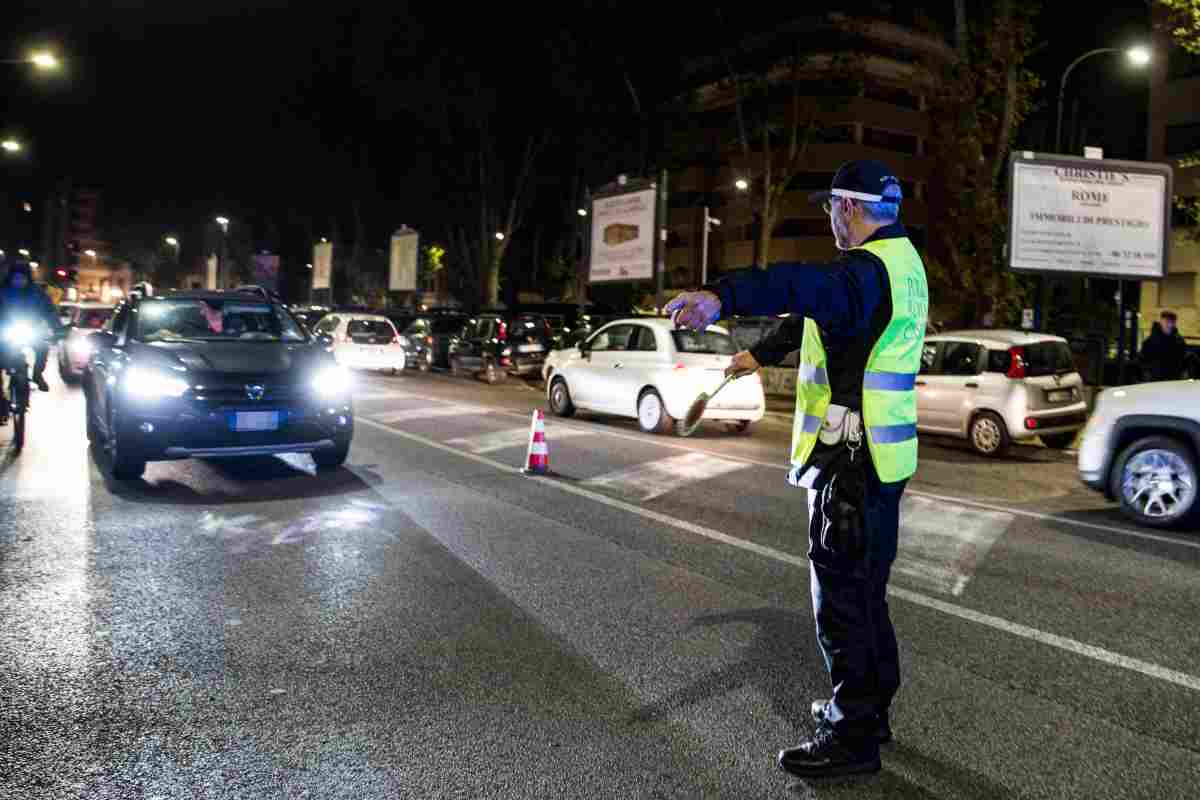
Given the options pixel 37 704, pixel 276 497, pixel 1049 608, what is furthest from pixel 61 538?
pixel 1049 608

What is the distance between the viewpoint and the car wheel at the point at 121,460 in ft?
29.1

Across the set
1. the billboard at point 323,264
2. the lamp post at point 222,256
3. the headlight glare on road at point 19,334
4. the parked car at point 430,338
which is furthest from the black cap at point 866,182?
the lamp post at point 222,256

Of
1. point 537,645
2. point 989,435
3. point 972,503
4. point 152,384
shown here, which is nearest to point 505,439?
point 152,384

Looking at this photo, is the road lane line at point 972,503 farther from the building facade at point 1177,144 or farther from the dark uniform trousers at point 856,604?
the building facade at point 1177,144

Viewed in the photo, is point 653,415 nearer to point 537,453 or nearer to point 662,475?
point 662,475

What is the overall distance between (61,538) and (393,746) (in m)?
4.29

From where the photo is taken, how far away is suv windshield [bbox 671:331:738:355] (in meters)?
14.8

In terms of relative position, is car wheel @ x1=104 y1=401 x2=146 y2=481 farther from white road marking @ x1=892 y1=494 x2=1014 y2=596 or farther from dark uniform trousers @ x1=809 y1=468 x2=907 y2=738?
dark uniform trousers @ x1=809 y1=468 x2=907 y2=738

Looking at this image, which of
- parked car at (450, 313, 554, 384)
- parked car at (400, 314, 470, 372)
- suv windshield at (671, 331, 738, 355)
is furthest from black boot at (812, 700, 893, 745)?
parked car at (400, 314, 470, 372)

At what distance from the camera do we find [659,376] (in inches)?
578

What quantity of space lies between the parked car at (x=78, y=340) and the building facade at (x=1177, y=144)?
116 feet

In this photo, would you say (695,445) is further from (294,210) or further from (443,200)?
(294,210)

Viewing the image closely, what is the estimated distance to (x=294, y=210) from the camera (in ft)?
192

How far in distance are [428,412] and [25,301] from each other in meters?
6.53
